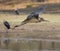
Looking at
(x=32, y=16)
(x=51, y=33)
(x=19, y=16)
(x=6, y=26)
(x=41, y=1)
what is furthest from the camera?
(x=41, y=1)

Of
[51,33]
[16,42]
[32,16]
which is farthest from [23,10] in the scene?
[16,42]

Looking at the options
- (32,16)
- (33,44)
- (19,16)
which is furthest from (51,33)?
(19,16)

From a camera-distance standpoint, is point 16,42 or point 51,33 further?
point 51,33

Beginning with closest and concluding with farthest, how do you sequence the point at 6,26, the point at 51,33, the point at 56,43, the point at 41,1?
the point at 56,43, the point at 51,33, the point at 6,26, the point at 41,1

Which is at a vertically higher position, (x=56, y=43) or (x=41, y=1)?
(x=56, y=43)

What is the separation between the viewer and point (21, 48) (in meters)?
4.84

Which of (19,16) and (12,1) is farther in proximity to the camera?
(12,1)

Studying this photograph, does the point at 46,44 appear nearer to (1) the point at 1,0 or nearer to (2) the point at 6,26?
(2) the point at 6,26

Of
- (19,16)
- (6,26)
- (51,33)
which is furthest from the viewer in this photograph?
(19,16)

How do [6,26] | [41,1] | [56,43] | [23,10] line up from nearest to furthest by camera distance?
[56,43], [6,26], [23,10], [41,1]

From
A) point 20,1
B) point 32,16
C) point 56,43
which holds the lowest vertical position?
point 20,1

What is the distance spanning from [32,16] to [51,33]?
1.76 m

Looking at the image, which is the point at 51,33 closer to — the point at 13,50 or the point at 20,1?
the point at 13,50

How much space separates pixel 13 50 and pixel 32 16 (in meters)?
2.64
